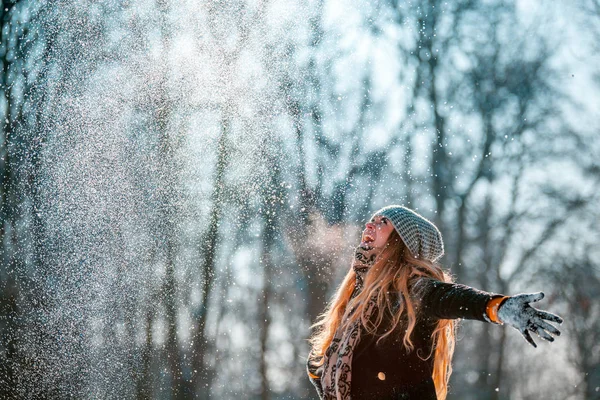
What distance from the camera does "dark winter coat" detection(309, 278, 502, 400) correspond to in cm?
269

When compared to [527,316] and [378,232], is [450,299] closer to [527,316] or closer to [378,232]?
[527,316]

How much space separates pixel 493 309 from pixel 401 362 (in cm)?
67

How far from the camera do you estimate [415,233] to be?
3055 mm

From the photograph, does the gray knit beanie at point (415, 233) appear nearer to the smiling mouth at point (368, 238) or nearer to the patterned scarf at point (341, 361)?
the smiling mouth at point (368, 238)

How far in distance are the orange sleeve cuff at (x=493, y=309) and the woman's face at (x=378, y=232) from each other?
893 mm

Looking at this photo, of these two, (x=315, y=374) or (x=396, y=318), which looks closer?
(x=396, y=318)

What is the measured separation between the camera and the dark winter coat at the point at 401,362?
269cm

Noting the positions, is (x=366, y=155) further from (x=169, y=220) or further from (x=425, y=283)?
(x=425, y=283)

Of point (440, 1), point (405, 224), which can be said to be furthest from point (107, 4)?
point (405, 224)

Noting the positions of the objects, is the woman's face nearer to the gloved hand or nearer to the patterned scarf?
the patterned scarf

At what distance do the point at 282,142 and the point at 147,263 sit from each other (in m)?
4.31

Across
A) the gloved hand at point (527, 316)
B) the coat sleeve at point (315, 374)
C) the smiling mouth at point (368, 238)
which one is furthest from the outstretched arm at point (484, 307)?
the coat sleeve at point (315, 374)

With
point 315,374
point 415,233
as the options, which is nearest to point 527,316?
point 415,233

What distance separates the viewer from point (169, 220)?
13.7 m
